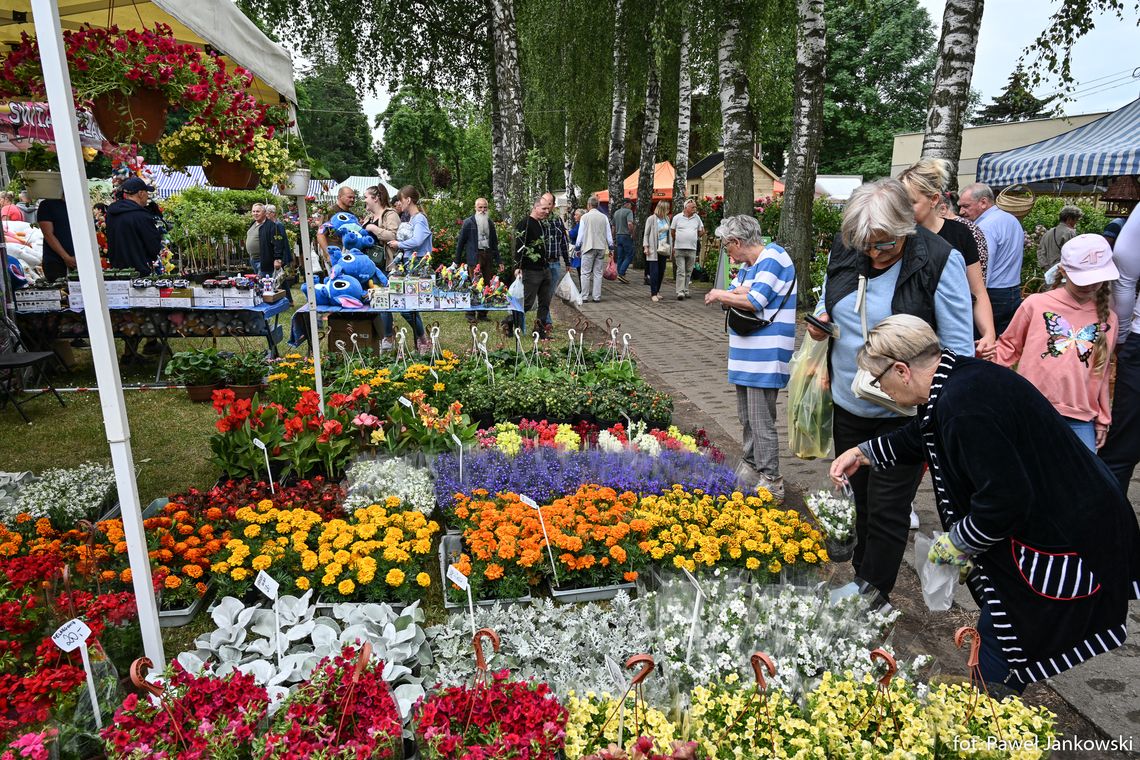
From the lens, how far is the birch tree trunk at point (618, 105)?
47.1ft

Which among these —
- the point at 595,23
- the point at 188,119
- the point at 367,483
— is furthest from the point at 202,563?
the point at 595,23

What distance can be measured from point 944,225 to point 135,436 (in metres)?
6.07

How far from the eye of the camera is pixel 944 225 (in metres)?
3.55

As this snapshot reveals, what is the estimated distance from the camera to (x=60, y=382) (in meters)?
7.34

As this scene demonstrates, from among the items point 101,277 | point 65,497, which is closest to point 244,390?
point 65,497

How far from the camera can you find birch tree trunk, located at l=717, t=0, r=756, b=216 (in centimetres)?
979

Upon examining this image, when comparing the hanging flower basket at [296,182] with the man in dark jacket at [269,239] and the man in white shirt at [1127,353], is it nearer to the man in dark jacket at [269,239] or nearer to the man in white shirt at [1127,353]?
the man in white shirt at [1127,353]

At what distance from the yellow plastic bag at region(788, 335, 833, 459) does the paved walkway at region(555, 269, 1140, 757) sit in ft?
2.75

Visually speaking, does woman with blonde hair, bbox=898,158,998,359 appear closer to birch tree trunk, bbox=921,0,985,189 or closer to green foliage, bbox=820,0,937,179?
birch tree trunk, bbox=921,0,985,189

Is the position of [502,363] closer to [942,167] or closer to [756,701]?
[942,167]

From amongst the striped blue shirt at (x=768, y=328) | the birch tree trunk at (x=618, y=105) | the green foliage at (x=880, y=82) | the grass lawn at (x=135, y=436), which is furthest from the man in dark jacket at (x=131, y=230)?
the green foliage at (x=880, y=82)

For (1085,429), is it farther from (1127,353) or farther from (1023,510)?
(1023,510)

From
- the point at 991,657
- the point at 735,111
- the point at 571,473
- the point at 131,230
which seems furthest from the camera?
the point at 735,111

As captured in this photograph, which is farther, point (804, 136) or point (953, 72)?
point (804, 136)
